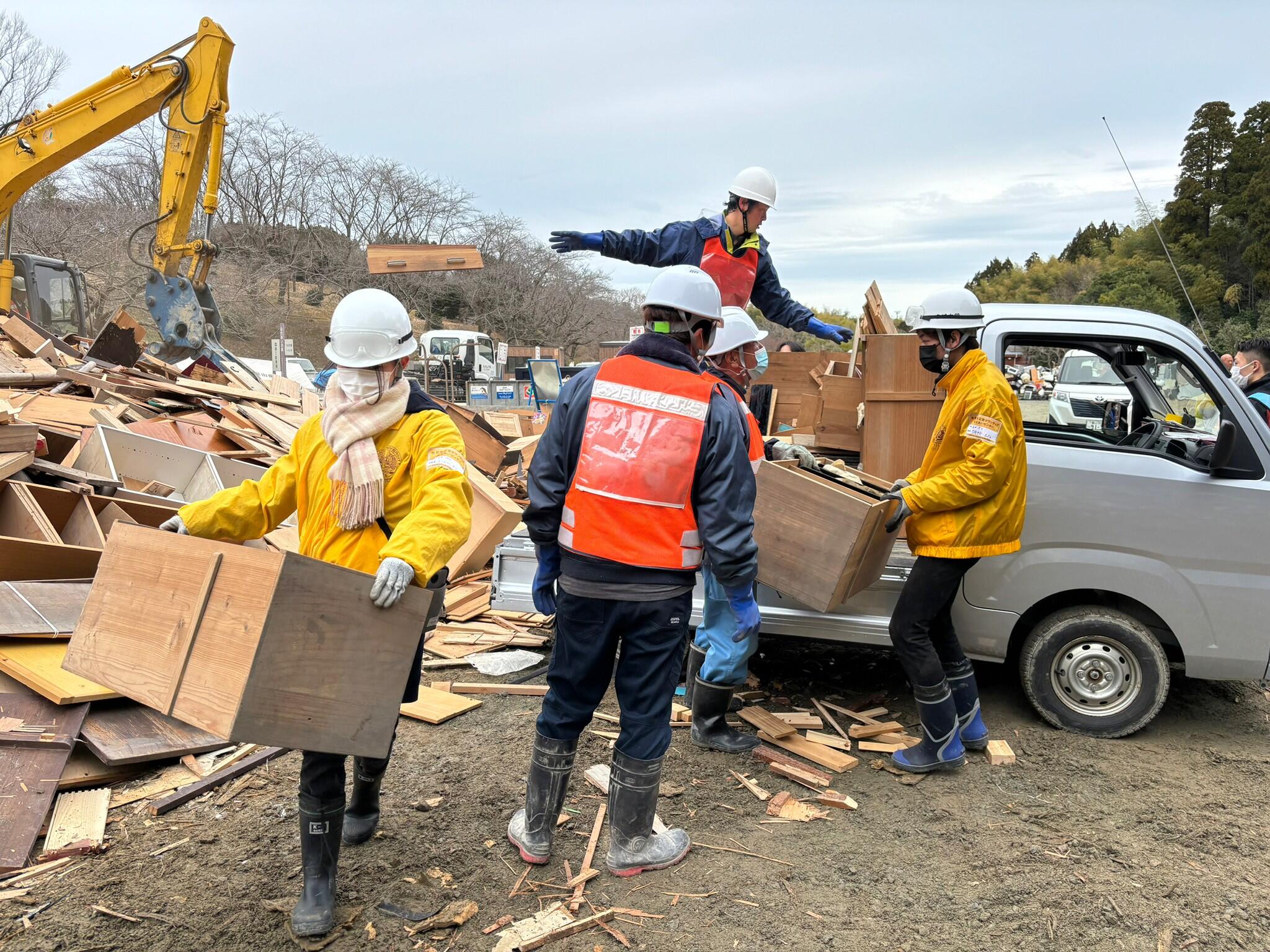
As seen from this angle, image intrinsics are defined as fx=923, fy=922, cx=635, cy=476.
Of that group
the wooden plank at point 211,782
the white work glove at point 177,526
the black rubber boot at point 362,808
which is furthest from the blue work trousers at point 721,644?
the white work glove at point 177,526

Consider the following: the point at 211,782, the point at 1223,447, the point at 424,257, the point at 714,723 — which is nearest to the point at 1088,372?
the point at 1223,447

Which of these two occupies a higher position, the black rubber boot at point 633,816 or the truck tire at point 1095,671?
the truck tire at point 1095,671

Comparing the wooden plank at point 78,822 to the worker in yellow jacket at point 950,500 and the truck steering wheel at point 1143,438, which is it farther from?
the truck steering wheel at point 1143,438

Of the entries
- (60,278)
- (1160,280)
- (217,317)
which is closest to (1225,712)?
(217,317)

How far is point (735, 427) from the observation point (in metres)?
3.61

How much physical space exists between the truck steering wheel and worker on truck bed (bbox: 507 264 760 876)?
2697 mm

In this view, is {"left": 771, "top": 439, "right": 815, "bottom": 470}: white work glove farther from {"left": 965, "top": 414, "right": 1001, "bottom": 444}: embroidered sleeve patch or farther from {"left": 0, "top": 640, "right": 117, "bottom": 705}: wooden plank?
{"left": 0, "top": 640, "right": 117, "bottom": 705}: wooden plank

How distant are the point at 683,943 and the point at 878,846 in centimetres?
118

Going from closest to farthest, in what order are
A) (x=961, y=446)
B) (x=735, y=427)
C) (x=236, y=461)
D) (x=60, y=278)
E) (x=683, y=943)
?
(x=683, y=943)
(x=735, y=427)
(x=961, y=446)
(x=236, y=461)
(x=60, y=278)

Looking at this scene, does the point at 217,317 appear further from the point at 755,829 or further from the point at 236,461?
the point at 755,829

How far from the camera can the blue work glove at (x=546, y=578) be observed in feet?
12.7

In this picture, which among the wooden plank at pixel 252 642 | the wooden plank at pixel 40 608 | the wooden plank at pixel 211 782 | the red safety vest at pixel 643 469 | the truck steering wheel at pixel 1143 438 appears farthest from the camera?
the truck steering wheel at pixel 1143 438

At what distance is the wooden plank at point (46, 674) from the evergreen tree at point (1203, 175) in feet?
92.7

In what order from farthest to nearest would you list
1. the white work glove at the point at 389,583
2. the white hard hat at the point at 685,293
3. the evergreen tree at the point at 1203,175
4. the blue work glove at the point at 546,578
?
the evergreen tree at the point at 1203,175
the blue work glove at the point at 546,578
the white hard hat at the point at 685,293
the white work glove at the point at 389,583
